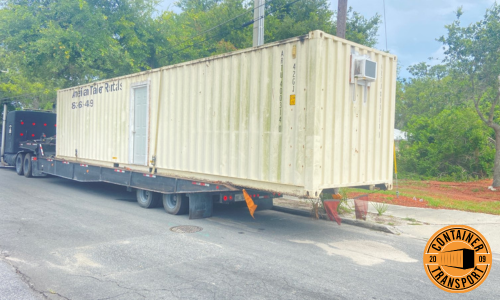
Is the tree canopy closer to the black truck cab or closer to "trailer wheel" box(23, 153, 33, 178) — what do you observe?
the black truck cab

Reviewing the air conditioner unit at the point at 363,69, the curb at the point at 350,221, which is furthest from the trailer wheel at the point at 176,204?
the air conditioner unit at the point at 363,69

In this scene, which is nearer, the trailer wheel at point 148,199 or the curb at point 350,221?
the curb at point 350,221

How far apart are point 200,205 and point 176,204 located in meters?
0.73

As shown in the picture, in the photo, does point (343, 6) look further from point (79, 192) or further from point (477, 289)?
point (79, 192)

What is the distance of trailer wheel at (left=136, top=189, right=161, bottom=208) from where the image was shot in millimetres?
10219

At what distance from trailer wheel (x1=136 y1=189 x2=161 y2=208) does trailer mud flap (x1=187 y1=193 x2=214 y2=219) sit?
1613 millimetres

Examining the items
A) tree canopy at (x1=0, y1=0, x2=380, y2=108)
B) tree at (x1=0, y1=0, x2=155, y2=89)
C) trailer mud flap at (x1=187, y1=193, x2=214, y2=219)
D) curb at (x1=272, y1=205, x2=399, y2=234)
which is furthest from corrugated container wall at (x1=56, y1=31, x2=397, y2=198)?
tree at (x1=0, y1=0, x2=155, y2=89)

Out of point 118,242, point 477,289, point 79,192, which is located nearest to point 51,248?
point 118,242

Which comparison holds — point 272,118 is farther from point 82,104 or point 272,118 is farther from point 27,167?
point 27,167

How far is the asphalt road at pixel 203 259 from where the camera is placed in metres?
4.79

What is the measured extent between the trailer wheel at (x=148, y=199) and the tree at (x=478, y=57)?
11.7 m

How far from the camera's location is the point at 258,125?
755 cm

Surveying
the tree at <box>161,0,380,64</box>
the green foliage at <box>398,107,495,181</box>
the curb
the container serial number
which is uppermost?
the tree at <box>161,0,380,64</box>

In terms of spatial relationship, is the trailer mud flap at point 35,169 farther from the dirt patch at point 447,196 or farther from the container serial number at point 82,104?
the dirt patch at point 447,196
